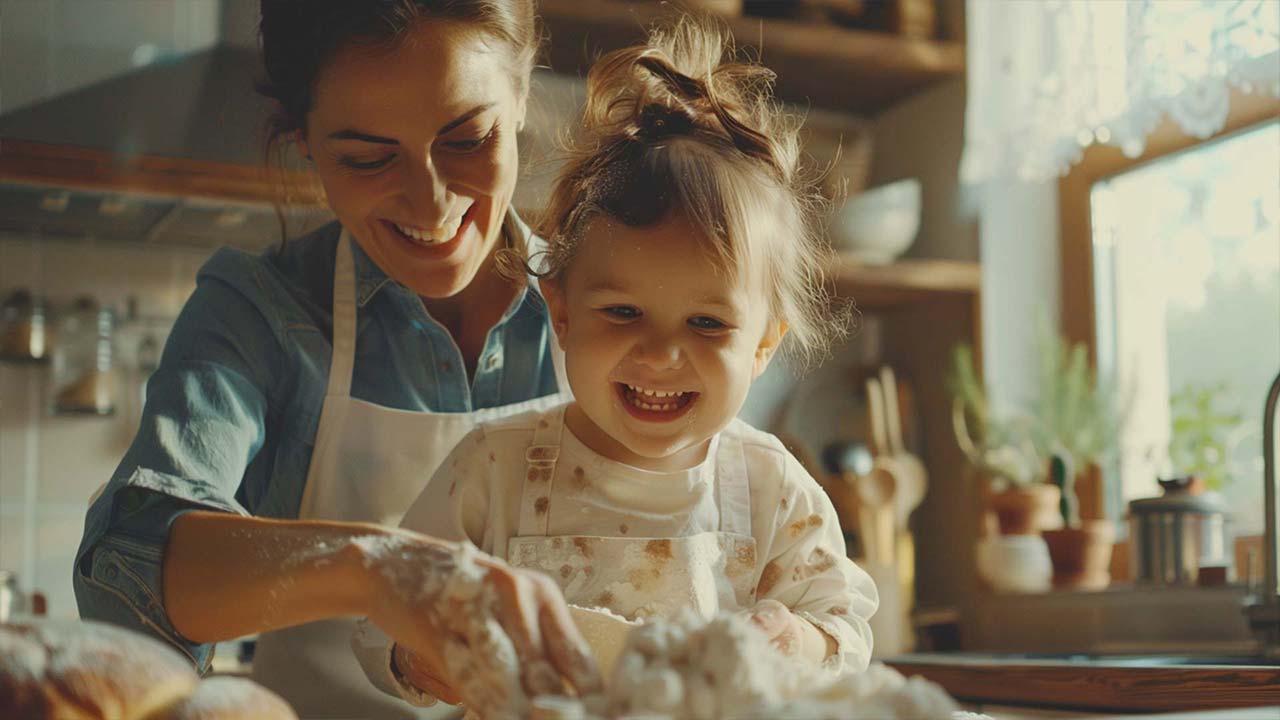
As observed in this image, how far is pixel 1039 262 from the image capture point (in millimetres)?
2906

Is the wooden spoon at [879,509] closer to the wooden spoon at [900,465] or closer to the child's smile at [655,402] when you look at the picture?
the wooden spoon at [900,465]

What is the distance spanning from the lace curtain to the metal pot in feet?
2.05

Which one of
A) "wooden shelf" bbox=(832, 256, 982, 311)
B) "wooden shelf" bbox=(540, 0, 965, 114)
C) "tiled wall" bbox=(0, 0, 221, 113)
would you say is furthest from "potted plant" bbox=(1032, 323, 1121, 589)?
"tiled wall" bbox=(0, 0, 221, 113)

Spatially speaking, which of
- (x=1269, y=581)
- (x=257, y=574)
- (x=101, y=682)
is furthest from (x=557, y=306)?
(x=1269, y=581)

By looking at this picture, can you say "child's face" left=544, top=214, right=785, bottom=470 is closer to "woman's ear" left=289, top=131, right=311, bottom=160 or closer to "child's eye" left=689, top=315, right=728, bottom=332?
"child's eye" left=689, top=315, right=728, bottom=332

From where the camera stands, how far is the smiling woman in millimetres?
1003

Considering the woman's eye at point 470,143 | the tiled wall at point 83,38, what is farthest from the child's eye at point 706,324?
the tiled wall at point 83,38

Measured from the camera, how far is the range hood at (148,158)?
2.42m

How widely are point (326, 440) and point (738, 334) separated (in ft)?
1.60

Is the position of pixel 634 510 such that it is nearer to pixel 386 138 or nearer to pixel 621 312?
pixel 621 312

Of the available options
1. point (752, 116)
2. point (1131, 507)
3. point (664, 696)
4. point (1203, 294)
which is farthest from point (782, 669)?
point (1203, 294)

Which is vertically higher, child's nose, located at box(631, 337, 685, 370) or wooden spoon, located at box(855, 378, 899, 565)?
child's nose, located at box(631, 337, 685, 370)

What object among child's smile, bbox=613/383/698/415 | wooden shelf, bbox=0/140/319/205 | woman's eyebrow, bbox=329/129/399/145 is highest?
wooden shelf, bbox=0/140/319/205

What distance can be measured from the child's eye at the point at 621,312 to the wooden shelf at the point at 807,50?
1.58 metres
